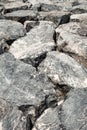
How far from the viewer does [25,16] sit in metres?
8.65

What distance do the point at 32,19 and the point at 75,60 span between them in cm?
252

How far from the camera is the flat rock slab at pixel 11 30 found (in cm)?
760

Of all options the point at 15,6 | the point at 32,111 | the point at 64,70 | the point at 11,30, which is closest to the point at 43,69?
the point at 64,70

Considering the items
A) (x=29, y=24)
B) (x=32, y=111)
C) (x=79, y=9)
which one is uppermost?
(x=32, y=111)

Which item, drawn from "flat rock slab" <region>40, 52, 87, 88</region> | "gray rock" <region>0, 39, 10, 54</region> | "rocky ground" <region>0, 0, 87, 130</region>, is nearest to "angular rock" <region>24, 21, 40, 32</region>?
"rocky ground" <region>0, 0, 87, 130</region>

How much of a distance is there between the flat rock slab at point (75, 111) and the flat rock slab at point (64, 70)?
1.38ft

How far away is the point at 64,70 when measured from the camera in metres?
6.31

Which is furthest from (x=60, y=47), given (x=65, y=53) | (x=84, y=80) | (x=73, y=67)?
(x=84, y=80)

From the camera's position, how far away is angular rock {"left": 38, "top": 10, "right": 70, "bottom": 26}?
847cm

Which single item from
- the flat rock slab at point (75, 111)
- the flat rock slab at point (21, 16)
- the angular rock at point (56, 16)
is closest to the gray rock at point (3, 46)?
the flat rock slab at point (21, 16)

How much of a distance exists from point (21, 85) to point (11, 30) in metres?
2.27

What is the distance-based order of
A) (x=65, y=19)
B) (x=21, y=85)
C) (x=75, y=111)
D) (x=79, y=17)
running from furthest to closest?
(x=65, y=19)
(x=79, y=17)
(x=21, y=85)
(x=75, y=111)

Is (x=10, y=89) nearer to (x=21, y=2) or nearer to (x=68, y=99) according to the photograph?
(x=68, y=99)

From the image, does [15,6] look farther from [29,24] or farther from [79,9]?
[79,9]
